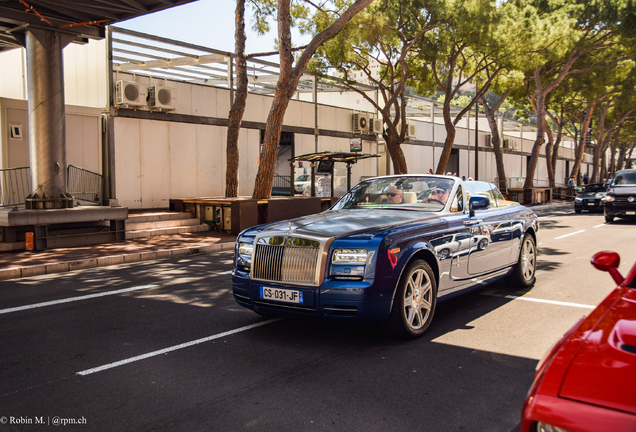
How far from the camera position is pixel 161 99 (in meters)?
18.3

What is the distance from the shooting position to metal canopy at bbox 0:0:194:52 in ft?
36.0

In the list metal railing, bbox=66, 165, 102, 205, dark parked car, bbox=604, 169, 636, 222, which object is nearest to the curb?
metal railing, bbox=66, 165, 102, 205

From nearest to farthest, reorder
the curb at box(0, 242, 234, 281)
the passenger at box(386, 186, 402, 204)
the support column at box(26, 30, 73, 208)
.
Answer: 1. the passenger at box(386, 186, 402, 204)
2. the curb at box(0, 242, 234, 281)
3. the support column at box(26, 30, 73, 208)

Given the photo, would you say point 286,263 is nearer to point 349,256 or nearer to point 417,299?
point 349,256

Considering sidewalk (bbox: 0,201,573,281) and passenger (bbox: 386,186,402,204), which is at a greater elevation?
passenger (bbox: 386,186,402,204)

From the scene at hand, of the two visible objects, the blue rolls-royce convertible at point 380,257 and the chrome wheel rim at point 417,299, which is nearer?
the blue rolls-royce convertible at point 380,257

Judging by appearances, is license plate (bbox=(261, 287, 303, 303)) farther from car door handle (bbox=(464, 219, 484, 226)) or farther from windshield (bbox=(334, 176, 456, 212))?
car door handle (bbox=(464, 219, 484, 226))

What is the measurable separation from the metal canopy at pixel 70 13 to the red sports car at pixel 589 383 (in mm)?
10703

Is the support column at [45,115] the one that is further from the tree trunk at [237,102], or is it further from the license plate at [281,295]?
the license plate at [281,295]

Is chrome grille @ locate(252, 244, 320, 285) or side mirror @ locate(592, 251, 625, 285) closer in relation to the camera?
side mirror @ locate(592, 251, 625, 285)

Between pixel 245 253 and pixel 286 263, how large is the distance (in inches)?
23.9

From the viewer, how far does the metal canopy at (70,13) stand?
10977 millimetres

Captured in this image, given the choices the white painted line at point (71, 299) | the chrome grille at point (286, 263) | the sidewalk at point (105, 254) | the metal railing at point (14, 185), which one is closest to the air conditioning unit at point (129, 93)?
the metal railing at point (14, 185)

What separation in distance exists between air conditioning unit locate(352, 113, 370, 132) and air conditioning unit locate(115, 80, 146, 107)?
1312cm
